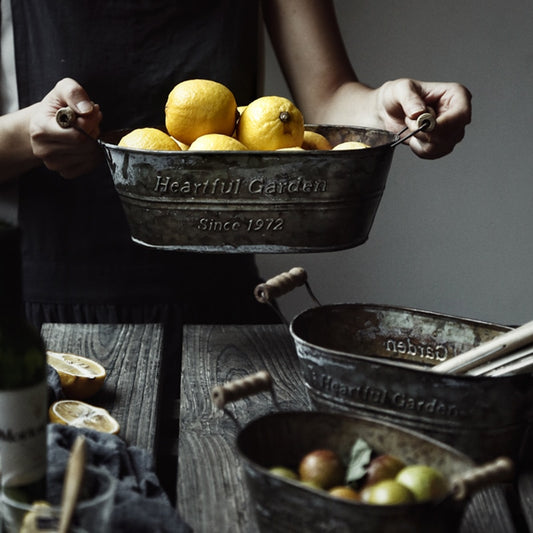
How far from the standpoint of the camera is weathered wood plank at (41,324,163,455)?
39.2 inches

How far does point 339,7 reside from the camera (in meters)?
2.30

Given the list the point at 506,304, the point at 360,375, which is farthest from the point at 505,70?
the point at 360,375

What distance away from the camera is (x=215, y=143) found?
1.03 m

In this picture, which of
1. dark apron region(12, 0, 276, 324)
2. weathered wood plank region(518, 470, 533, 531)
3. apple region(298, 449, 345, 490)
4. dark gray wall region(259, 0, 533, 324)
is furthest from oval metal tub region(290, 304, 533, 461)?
dark gray wall region(259, 0, 533, 324)

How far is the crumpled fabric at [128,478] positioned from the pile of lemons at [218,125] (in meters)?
0.35

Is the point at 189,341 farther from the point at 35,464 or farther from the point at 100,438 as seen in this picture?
the point at 35,464

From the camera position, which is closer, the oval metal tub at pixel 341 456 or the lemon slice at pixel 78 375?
the oval metal tub at pixel 341 456

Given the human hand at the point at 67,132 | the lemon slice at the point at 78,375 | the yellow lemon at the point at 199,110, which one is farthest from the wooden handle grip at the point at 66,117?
the lemon slice at the point at 78,375

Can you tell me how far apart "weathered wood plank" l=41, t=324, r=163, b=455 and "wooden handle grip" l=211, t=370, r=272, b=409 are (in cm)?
17

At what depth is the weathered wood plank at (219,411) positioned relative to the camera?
31.1 inches

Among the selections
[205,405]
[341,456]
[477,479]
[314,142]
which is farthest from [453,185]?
[477,479]

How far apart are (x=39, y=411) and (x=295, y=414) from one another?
0.22m

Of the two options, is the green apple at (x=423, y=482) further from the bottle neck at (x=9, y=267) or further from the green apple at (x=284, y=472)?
the bottle neck at (x=9, y=267)

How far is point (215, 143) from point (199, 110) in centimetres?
7
